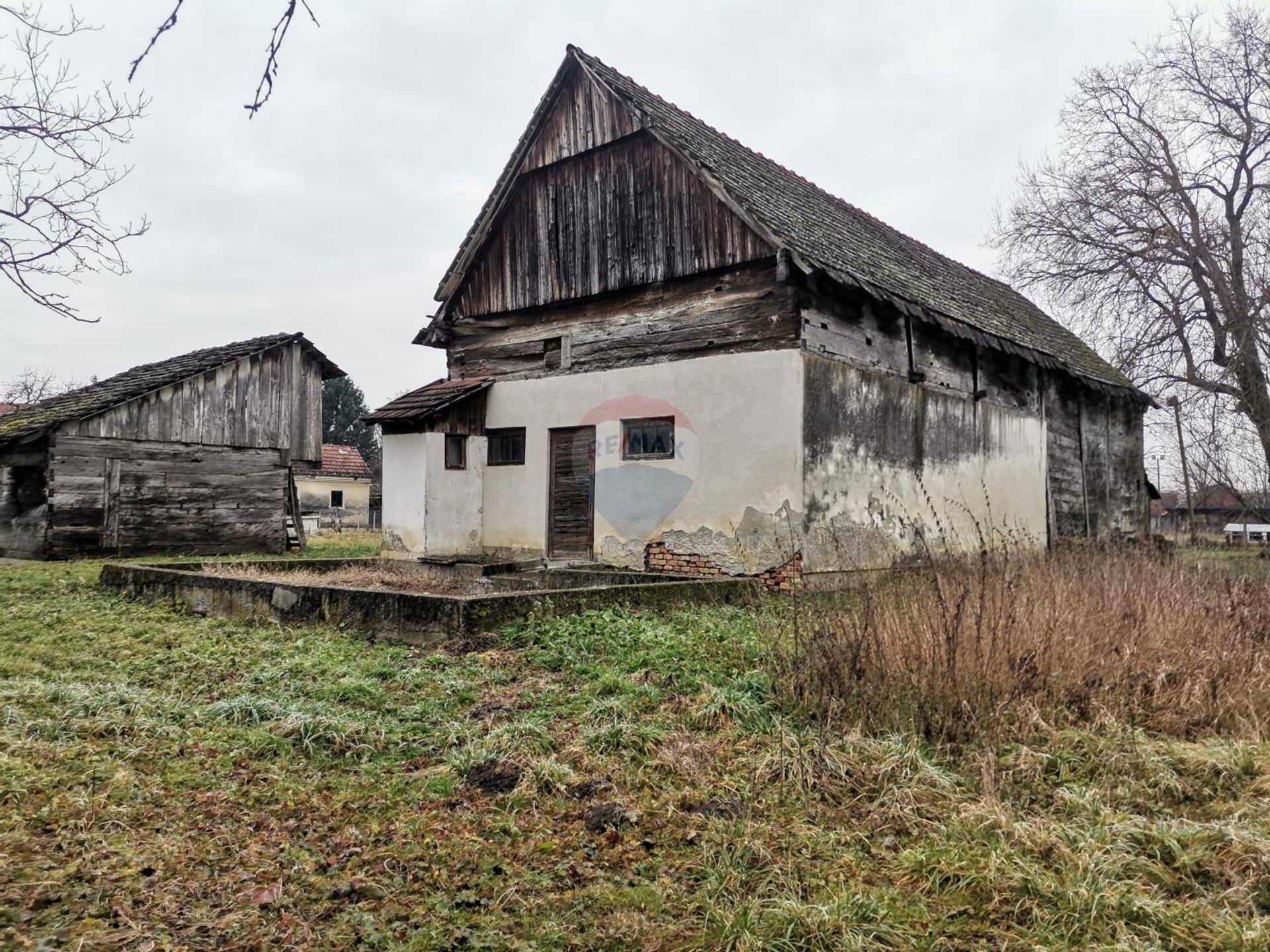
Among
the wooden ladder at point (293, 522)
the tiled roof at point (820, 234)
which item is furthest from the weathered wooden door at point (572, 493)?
the wooden ladder at point (293, 522)

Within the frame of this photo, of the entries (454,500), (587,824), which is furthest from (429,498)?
(587,824)

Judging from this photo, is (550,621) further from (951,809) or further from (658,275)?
(658,275)

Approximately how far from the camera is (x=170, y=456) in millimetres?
19188

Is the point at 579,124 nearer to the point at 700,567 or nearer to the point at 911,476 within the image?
the point at 700,567

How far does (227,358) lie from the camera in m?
20.2

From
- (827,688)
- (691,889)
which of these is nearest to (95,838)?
(691,889)

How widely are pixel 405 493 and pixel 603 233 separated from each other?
5324 mm

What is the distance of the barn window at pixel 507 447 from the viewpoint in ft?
46.6

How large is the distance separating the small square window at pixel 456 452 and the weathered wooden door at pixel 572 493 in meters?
1.63

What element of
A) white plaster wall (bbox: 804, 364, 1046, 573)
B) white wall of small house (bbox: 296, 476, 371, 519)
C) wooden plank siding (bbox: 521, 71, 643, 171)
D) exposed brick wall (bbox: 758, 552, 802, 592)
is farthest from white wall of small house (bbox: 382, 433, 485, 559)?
white wall of small house (bbox: 296, 476, 371, 519)

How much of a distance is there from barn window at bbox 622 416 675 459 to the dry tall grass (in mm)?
5811

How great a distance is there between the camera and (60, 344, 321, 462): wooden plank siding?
18609 millimetres

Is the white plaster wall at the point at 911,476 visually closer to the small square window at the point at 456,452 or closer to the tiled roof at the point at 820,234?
the tiled roof at the point at 820,234

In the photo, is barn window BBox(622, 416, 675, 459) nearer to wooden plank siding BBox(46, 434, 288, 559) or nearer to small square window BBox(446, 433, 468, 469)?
Result: small square window BBox(446, 433, 468, 469)
